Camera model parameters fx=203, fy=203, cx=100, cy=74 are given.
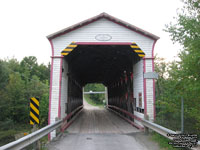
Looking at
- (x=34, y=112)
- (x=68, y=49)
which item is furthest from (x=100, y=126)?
(x=34, y=112)

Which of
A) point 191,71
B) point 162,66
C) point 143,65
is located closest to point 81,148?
point 191,71

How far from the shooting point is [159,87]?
13.3m

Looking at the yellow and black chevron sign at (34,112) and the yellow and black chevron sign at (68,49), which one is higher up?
the yellow and black chevron sign at (68,49)

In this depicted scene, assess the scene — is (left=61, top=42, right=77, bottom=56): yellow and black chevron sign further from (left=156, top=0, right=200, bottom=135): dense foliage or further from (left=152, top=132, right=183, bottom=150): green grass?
(left=152, top=132, right=183, bottom=150): green grass

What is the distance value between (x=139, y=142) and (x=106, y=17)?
20.3ft

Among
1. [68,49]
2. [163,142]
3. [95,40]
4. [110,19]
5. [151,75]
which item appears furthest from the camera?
[110,19]

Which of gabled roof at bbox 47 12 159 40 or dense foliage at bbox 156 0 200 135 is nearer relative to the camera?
dense foliage at bbox 156 0 200 135

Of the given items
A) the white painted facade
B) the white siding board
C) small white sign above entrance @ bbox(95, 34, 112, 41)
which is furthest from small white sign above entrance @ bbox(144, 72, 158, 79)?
small white sign above entrance @ bbox(95, 34, 112, 41)

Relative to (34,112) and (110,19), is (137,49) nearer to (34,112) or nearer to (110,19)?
(110,19)

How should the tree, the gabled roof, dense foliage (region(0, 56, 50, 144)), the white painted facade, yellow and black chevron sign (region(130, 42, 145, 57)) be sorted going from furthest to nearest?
dense foliage (region(0, 56, 50, 144)) < yellow and black chevron sign (region(130, 42, 145, 57)) < the gabled roof < the white painted facade < the tree

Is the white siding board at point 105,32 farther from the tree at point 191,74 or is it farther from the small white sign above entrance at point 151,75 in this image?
the tree at point 191,74

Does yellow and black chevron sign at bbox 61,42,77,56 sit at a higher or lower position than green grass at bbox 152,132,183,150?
higher

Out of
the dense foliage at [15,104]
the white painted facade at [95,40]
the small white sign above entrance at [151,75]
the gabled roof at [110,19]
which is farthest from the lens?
the dense foliage at [15,104]

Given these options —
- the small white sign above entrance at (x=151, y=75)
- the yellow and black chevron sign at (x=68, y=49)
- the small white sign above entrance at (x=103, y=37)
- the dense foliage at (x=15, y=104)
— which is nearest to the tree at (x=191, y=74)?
the small white sign above entrance at (x=151, y=75)
